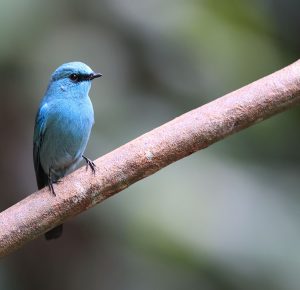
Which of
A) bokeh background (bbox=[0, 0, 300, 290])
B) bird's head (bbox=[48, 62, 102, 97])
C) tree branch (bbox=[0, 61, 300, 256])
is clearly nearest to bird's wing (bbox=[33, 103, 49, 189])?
bird's head (bbox=[48, 62, 102, 97])

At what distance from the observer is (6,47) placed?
452 centimetres

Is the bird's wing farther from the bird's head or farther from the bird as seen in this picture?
the bird's head

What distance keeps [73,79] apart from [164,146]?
1178mm

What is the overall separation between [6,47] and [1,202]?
1.09 meters

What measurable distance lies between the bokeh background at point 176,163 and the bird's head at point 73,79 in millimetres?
547

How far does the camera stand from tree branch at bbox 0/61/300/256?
313cm

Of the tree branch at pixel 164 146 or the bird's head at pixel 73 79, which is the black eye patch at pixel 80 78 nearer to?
the bird's head at pixel 73 79

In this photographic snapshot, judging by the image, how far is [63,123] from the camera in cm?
400

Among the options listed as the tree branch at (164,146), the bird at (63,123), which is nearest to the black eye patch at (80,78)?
the bird at (63,123)

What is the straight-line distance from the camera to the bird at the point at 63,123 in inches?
157

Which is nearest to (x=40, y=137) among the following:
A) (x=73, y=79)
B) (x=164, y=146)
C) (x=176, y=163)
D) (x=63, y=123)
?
(x=63, y=123)

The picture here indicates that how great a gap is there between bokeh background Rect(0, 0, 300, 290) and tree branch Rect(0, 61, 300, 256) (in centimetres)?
112

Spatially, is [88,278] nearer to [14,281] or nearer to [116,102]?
[14,281]

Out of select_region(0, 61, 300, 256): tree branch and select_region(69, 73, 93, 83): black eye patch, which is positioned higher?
select_region(69, 73, 93, 83): black eye patch
